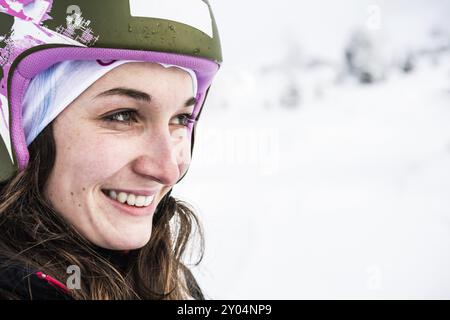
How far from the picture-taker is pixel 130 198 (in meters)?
1.52

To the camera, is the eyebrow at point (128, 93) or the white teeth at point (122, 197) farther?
the white teeth at point (122, 197)

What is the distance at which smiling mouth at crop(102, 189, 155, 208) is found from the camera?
4.93 feet

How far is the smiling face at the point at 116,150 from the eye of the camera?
1.40m

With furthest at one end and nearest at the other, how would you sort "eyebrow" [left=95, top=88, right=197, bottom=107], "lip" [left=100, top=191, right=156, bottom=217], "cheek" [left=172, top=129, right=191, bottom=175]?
1. "cheek" [left=172, top=129, right=191, bottom=175]
2. "lip" [left=100, top=191, right=156, bottom=217]
3. "eyebrow" [left=95, top=88, right=197, bottom=107]

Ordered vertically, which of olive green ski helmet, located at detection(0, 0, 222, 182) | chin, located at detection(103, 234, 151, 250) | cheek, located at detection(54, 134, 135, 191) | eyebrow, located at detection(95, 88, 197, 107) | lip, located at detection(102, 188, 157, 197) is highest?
olive green ski helmet, located at detection(0, 0, 222, 182)

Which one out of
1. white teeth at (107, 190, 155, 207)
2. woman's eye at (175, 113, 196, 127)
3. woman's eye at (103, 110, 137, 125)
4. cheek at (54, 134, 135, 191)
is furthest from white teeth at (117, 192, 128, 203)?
woman's eye at (175, 113, 196, 127)

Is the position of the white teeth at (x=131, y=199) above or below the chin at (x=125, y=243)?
above

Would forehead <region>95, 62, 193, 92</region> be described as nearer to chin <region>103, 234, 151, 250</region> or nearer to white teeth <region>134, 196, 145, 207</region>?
white teeth <region>134, 196, 145, 207</region>

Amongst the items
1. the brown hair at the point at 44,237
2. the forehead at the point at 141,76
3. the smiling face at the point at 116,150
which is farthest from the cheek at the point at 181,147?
A: the brown hair at the point at 44,237

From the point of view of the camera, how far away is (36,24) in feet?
4.64

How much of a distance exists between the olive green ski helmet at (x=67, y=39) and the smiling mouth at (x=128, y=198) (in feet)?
0.97

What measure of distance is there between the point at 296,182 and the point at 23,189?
5233 mm

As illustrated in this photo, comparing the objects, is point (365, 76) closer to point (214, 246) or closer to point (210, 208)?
point (210, 208)

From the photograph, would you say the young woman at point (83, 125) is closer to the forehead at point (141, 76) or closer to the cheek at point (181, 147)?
the forehead at point (141, 76)
